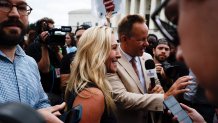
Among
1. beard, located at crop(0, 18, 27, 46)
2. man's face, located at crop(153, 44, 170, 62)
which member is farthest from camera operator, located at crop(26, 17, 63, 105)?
man's face, located at crop(153, 44, 170, 62)

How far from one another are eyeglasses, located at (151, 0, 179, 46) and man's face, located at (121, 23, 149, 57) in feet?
7.88

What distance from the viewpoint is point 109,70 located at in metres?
2.84

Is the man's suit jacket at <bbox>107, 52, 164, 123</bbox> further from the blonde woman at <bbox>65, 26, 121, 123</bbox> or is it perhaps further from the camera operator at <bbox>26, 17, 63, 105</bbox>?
the camera operator at <bbox>26, 17, 63, 105</bbox>

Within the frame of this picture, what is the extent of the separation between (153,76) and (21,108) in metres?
2.68

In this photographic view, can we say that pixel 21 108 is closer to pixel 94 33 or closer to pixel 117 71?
pixel 94 33

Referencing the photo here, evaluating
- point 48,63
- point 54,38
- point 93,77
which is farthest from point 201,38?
point 48,63

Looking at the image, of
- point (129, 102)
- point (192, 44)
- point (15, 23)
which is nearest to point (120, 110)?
point (129, 102)

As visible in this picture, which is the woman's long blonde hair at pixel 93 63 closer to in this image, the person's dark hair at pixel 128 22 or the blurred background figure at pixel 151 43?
the person's dark hair at pixel 128 22

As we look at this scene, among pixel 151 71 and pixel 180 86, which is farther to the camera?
pixel 151 71

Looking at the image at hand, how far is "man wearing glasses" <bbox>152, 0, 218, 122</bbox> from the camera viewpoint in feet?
2.31

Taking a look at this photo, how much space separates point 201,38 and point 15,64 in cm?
156

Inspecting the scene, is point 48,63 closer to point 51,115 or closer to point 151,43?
point 51,115

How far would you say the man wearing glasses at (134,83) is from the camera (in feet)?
9.50

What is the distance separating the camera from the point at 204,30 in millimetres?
714
